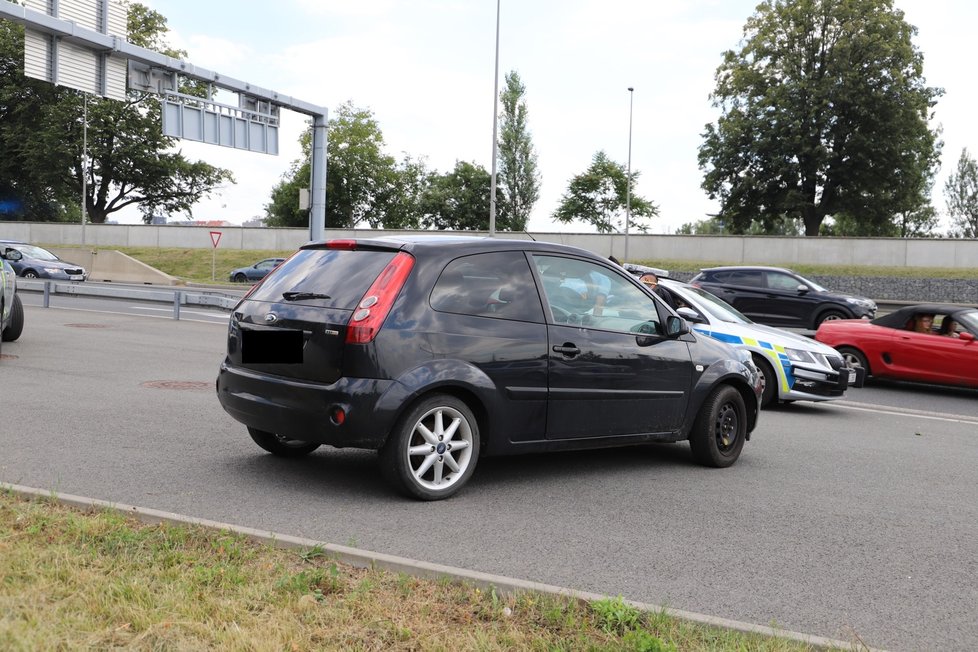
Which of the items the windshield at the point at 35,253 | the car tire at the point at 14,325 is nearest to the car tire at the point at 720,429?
the car tire at the point at 14,325

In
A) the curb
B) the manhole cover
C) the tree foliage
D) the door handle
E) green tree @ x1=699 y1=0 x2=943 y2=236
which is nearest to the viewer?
the curb

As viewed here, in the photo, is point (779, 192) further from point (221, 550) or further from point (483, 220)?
point (221, 550)

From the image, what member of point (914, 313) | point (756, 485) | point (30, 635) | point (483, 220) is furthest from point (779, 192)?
point (30, 635)

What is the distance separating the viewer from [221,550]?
14.0 feet

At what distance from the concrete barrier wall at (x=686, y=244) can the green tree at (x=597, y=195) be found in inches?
1228

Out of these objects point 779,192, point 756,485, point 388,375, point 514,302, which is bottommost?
point 756,485

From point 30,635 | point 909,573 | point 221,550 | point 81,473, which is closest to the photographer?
point 30,635

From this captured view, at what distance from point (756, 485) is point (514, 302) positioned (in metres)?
2.17

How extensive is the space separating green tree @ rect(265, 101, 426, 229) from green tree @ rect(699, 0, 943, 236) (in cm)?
3719

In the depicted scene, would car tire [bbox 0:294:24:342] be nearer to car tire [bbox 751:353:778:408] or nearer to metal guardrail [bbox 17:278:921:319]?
metal guardrail [bbox 17:278:921:319]

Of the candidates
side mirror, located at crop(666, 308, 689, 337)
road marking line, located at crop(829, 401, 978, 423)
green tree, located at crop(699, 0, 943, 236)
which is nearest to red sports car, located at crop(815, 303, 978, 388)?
road marking line, located at crop(829, 401, 978, 423)

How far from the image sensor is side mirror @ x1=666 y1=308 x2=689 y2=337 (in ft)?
23.0

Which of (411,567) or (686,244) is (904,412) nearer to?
(411,567)

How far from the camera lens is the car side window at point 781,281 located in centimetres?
2225
